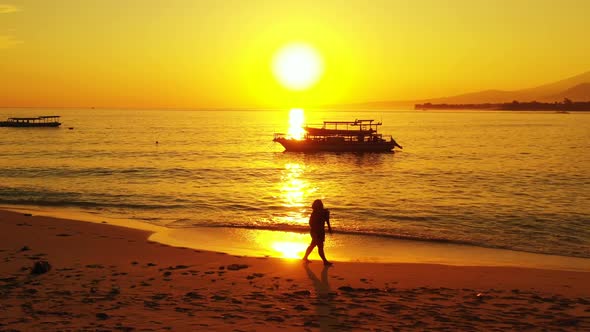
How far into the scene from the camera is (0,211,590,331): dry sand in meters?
8.66

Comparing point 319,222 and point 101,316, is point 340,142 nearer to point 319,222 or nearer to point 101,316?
point 319,222

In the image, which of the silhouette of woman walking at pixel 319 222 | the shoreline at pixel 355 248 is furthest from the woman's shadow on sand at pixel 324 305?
the shoreline at pixel 355 248

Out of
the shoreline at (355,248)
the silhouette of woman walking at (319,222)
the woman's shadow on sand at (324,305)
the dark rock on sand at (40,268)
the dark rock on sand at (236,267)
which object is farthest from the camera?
the shoreline at (355,248)

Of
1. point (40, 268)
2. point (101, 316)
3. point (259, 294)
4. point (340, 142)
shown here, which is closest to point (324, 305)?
point (259, 294)

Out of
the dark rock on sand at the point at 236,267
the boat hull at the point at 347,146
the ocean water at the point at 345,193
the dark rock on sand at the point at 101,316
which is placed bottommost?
the ocean water at the point at 345,193

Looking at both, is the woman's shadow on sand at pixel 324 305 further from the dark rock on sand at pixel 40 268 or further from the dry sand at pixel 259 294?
the dark rock on sand at pixel 40 268

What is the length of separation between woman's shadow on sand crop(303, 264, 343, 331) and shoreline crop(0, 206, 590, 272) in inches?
116

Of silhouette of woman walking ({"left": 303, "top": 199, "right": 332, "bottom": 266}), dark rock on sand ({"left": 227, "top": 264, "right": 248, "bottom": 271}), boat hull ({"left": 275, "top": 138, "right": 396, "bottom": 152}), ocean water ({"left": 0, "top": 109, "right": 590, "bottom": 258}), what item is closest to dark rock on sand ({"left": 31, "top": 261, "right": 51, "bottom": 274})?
dark rock on sand ({"left": 227, "top": 264, "right": 248, "bottom": 271})

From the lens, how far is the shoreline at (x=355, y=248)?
15.2 metres

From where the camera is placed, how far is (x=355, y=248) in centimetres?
1688

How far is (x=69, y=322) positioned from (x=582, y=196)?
30829 mm

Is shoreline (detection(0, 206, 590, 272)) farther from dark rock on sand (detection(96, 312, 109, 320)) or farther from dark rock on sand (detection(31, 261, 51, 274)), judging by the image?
dark rock on sand (detection(96, 312, 109, 320))

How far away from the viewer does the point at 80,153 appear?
64.8 meters

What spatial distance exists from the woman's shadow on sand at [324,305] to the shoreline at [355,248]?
9.71 ft
